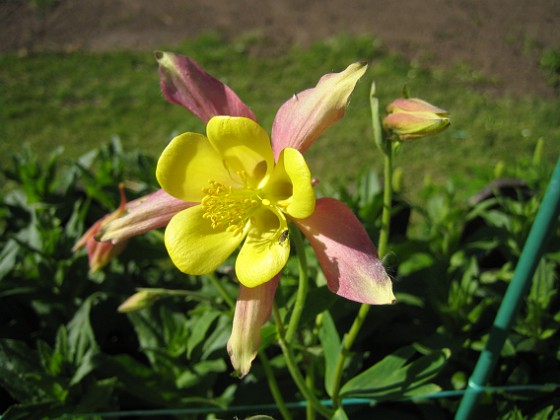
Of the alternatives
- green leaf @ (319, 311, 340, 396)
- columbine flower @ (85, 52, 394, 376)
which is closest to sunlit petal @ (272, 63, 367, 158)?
columbine flower @ (85, 52, 394, 376)

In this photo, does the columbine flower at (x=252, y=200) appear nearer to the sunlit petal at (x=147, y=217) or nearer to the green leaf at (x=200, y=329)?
the sunlit petal at (x=147, y=217)

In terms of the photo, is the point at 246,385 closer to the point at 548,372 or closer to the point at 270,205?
the point at 270,205

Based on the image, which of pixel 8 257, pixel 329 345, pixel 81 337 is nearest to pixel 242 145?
pixel 329 345

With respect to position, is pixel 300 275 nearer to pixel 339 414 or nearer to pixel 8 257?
pixel 339 414

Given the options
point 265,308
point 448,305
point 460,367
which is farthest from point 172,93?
point 460,367

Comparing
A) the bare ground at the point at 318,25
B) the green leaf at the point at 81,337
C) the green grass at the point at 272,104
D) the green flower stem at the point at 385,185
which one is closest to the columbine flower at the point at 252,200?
the green flower stem at the point at 385,185
